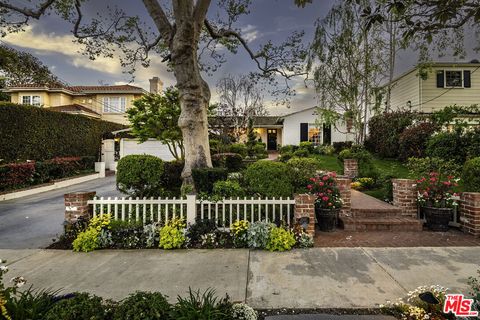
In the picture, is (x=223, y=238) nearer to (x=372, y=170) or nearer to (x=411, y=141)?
(x=372, y=170)

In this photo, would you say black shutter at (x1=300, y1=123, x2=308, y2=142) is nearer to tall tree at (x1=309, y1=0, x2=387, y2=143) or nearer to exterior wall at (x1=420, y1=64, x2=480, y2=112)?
tall tree at (x1=309, y1=0, x2=387, y2=143)

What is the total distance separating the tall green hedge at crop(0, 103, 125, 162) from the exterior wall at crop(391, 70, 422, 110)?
19.5 metres

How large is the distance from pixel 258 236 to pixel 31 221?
5.86 m

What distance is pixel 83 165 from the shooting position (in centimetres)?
1511

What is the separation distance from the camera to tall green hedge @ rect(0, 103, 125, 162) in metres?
10.9

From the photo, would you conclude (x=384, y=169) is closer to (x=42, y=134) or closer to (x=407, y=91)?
(x=407, y=91)

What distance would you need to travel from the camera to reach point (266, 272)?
350 cm

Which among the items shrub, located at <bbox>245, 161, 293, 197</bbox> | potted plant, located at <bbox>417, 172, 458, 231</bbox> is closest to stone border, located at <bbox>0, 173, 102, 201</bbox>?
shrub, located at <bbox>245, 161, 293, 197</bbox>

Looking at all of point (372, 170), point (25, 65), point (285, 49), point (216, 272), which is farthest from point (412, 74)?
point (25, 65)

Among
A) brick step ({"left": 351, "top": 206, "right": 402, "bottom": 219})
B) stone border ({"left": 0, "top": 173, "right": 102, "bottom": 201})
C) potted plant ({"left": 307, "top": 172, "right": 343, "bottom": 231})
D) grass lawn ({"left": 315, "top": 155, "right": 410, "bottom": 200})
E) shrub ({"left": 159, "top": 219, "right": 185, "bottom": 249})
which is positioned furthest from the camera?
stone border ({"left": 0, "top": 173, "right": 102, "bottom": 201})

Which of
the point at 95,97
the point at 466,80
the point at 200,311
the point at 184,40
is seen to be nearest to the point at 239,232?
the point at 200,311

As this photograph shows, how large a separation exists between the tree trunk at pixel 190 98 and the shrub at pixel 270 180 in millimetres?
1934

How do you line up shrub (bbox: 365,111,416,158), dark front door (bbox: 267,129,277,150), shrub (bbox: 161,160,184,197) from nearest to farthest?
shrub (bbox: 161,160,184,197) < shrub (bbox: 365,111,416,158) < dark front door (bbox: 267,129,277,150)

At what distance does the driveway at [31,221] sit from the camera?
16.3ft
